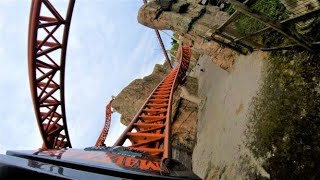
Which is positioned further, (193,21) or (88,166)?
(193,21)

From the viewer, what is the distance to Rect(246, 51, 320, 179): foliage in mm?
4777

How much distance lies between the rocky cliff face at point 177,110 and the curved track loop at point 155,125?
2.32ft

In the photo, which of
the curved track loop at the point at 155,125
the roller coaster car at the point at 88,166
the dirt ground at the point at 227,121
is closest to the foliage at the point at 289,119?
the dirt ground at the point at 227,121

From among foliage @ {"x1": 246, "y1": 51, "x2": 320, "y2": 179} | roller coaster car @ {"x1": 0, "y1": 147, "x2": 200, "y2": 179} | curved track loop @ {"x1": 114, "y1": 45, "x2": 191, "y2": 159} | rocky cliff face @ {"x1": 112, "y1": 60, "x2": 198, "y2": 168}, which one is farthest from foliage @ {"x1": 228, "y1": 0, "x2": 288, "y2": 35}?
rocky cliff face @ {"x1": 112, "y1": 60, "x2": 198, "y2": 168}

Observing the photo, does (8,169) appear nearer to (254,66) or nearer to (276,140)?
(276,140)

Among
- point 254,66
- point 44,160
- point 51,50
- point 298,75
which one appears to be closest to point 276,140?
point 298,75

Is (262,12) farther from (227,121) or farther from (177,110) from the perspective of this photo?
(177,110)

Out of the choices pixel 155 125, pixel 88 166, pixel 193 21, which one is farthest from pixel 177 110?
pixel 88 166

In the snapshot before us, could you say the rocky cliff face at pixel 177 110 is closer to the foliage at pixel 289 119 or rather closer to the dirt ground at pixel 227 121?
the dirt ground at pixel 227 121

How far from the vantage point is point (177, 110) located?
37.8ft

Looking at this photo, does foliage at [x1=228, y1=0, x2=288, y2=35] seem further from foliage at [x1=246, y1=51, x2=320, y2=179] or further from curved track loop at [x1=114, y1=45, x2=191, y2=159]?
curved track loop at [x1=114, y1=45, x2=191, y2=159]

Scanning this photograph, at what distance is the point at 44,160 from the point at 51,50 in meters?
5.06

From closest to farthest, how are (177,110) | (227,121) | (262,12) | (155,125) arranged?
(262,12) < (227,121) < (155,125) < (177,110)

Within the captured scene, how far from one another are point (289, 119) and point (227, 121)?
2447 millimetres
